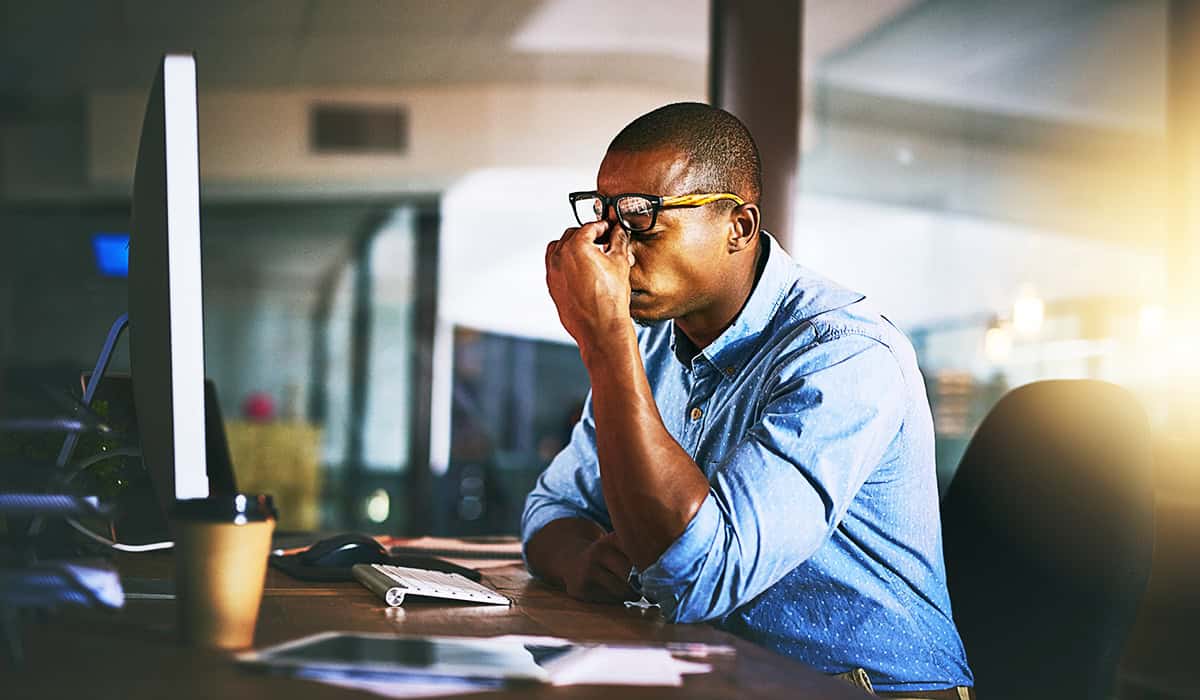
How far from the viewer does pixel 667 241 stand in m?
1.55

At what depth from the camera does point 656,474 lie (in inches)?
49.1

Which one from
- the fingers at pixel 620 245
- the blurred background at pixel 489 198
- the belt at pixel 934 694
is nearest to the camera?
the belt at pixel 934 694

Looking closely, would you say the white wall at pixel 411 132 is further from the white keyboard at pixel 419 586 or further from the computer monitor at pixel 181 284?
the computer monitor at pixel 181 284

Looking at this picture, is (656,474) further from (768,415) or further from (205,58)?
(205,58)

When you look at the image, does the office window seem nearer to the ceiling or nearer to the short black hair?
the ceiling

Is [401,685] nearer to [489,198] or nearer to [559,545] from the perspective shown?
[559,545]

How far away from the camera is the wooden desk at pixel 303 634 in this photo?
0.81 meters

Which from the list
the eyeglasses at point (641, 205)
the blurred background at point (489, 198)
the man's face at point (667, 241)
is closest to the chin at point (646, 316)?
the man's face at point (667, 241)

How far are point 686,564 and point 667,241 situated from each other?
49 centimetres

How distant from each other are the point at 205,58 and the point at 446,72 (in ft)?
3.67

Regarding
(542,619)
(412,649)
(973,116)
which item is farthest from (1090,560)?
(973,116)

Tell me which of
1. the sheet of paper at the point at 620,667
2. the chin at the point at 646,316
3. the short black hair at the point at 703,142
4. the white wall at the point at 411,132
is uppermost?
the white wall at the point at 411,132

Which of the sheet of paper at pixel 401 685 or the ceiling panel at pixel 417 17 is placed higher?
the ceiling panel at pixel 417 17

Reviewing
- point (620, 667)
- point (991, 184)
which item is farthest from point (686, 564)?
point (991, 184)
